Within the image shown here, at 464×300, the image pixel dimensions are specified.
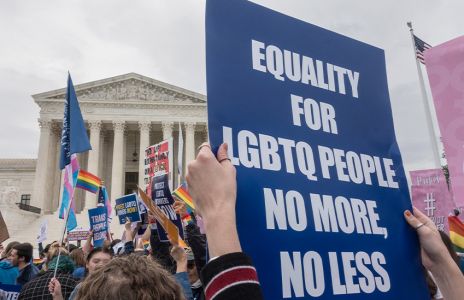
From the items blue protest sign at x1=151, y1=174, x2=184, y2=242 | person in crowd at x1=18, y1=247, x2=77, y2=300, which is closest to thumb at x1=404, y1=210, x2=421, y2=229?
person in crowd at x1=18, y1=247, x2=77, y2=300

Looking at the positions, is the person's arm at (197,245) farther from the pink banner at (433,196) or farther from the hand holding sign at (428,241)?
the pink banner at (433,196)

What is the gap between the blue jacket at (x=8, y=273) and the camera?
6.14m

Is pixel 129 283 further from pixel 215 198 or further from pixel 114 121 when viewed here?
pixel 114 121

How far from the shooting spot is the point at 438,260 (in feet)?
6.05

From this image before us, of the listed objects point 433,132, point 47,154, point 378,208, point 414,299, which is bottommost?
point 414,299

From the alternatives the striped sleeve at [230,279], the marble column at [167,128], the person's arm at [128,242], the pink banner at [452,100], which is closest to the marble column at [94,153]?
the marble column at [167,128]

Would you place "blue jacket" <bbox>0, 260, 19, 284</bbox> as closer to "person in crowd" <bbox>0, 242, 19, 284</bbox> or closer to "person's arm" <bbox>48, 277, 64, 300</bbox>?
"person in crowd" <bbox>0, 242, 19, 284</bbox>

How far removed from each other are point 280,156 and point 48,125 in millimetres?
45412

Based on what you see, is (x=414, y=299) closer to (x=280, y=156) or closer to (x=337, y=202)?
(x=337, y=202)

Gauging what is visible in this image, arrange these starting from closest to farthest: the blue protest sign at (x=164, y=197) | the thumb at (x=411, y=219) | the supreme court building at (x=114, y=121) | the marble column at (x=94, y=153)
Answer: the thumb at (x=411, y=219)
the blue protest sign at (x=164, y=197)
the marble column at (x=94, y=153)
the supreme court building at (x=114, y=121)

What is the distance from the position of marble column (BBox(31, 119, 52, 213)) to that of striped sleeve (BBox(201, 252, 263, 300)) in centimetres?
4349

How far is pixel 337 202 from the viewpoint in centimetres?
184

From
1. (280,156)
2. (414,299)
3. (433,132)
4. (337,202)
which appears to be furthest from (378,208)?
(433,132)

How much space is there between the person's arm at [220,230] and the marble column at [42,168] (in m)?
43.4
